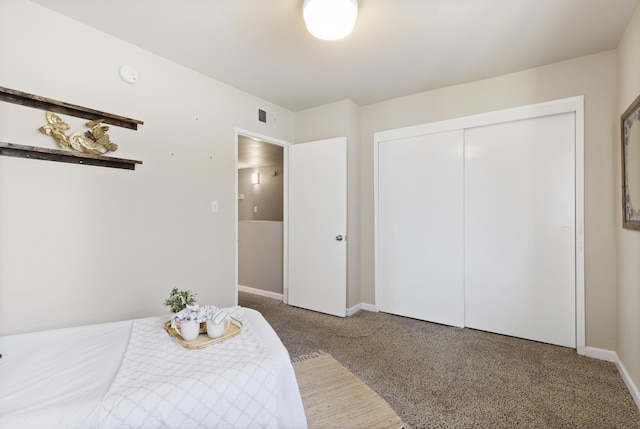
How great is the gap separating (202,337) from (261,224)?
3.05m

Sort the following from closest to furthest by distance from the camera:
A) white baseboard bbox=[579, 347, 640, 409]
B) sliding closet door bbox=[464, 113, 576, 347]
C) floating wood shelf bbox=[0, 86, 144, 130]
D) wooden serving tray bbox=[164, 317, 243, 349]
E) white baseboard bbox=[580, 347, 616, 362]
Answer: wooden serving tray bbox=[164, 317, 243, 349] < floating wood shelf bbox=[0, 86, 144, 130] < white baseboard bbox=[579, 347, 640, 409] < white baseboard bbox=[580, 347, 616, 362] < sliding closet door bbox=[464, 113, 576, 347]

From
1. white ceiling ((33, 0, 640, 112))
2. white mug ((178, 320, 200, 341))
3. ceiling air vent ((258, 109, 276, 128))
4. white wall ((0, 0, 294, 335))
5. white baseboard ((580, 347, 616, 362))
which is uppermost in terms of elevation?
white ceiling ((33, 0, 640, 112))

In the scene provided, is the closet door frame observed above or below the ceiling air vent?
below

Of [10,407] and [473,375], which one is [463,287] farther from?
[10,407]

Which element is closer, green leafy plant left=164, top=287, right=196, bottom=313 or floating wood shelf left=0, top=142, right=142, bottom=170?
green leafy plant left=164, top=287, right=196, bottom=313

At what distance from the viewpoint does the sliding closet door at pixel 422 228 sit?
3.09 meters

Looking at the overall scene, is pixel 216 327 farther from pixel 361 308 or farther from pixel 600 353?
pixel 600 353

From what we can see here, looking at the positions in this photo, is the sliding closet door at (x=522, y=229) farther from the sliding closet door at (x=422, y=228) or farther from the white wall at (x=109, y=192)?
the white wall at (x=109, y=192)

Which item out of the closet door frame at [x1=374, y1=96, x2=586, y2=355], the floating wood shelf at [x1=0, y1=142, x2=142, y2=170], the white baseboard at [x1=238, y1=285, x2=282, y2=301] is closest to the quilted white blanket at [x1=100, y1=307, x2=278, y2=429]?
the floating wood shelf at [x1=0, y1=142, x2=142, y2=170]

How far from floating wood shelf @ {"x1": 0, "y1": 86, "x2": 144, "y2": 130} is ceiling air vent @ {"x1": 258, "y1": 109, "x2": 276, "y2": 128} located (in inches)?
51.9

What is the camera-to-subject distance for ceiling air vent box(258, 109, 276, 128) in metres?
3.39

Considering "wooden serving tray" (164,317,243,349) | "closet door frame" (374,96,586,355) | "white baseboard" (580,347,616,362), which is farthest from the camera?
"closet door frame" (374,96,586,355)

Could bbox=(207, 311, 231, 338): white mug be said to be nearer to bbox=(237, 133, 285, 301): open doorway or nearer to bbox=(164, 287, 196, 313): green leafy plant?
bbox=(164, 287, 196, 313): green leafy plant

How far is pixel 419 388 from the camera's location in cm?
199
